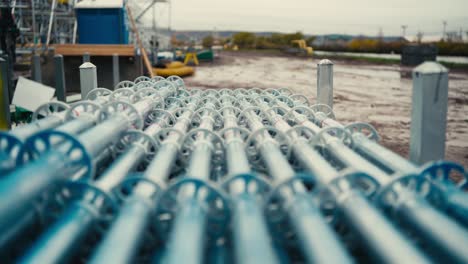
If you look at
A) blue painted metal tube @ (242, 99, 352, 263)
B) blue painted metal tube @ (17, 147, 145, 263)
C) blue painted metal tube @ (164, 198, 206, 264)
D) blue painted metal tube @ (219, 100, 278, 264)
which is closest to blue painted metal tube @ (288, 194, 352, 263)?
blue painted metal tube @ (242, 99, 352, 263)

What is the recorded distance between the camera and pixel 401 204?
2480 mm

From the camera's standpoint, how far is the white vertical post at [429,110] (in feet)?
11.8

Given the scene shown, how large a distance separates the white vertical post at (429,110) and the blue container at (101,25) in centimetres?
1573

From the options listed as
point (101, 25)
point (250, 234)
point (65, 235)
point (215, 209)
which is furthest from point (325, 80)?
point (101, 25)

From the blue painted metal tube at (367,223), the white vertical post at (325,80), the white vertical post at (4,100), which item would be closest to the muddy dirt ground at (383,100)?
the white vertical post at (325,80)

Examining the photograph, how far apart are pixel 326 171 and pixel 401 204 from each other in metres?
0.49

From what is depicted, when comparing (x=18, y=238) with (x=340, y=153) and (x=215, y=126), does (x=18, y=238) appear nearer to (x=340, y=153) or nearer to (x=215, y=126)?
(x=340, y=153)

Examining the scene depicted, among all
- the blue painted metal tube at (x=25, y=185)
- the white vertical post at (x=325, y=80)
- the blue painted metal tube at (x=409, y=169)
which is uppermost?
the white vertical post at (x=325, y=80)

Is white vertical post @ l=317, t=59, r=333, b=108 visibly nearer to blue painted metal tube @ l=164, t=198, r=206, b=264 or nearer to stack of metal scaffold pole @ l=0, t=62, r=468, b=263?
stack of metal scaffold pole @ l=0, t=62, r=468, b=263

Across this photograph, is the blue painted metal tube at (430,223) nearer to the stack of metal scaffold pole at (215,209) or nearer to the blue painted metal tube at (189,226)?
the stack of metal scaffold pole at (215,209)

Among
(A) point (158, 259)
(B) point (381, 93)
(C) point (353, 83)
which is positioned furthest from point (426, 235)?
(C) point (353, 83)

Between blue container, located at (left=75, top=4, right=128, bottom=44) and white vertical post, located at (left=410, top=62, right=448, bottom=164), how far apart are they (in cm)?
1573

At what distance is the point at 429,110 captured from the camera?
3668mm

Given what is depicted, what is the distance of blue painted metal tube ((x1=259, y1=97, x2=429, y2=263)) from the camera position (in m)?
1.94
